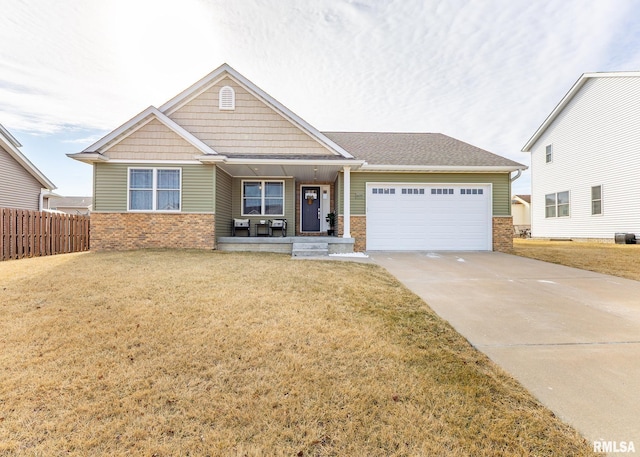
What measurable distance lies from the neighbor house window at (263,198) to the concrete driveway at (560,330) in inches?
286

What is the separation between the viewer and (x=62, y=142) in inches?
1042

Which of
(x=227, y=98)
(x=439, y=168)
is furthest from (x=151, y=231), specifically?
(x=439, y=168)

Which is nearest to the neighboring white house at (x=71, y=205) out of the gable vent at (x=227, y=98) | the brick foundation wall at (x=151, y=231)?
the brick foundation wall at (x=151, y=231)

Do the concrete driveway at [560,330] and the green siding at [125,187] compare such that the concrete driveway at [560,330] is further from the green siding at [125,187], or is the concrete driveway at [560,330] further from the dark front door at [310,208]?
the green siding at [125,187]

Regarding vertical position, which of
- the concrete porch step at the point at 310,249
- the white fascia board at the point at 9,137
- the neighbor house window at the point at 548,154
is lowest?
the concrete porch step at the point at 310,249

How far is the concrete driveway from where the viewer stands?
239 cm

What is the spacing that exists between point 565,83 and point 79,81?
25049 millimetres

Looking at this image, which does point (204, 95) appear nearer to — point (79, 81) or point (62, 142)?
point (79, 81)

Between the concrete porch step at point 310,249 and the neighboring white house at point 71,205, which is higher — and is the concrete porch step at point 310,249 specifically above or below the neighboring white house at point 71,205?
below

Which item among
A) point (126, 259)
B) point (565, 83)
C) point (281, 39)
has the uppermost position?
point (565, 83)

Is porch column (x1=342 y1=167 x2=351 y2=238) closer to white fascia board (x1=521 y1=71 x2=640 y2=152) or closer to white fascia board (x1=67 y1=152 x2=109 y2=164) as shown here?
white fascia board (x1=67 y1=152 x2=109 y2=164)

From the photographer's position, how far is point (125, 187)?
35.3 feet

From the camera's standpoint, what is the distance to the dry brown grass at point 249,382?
1.96 metres

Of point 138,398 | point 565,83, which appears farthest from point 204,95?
point 565,83
